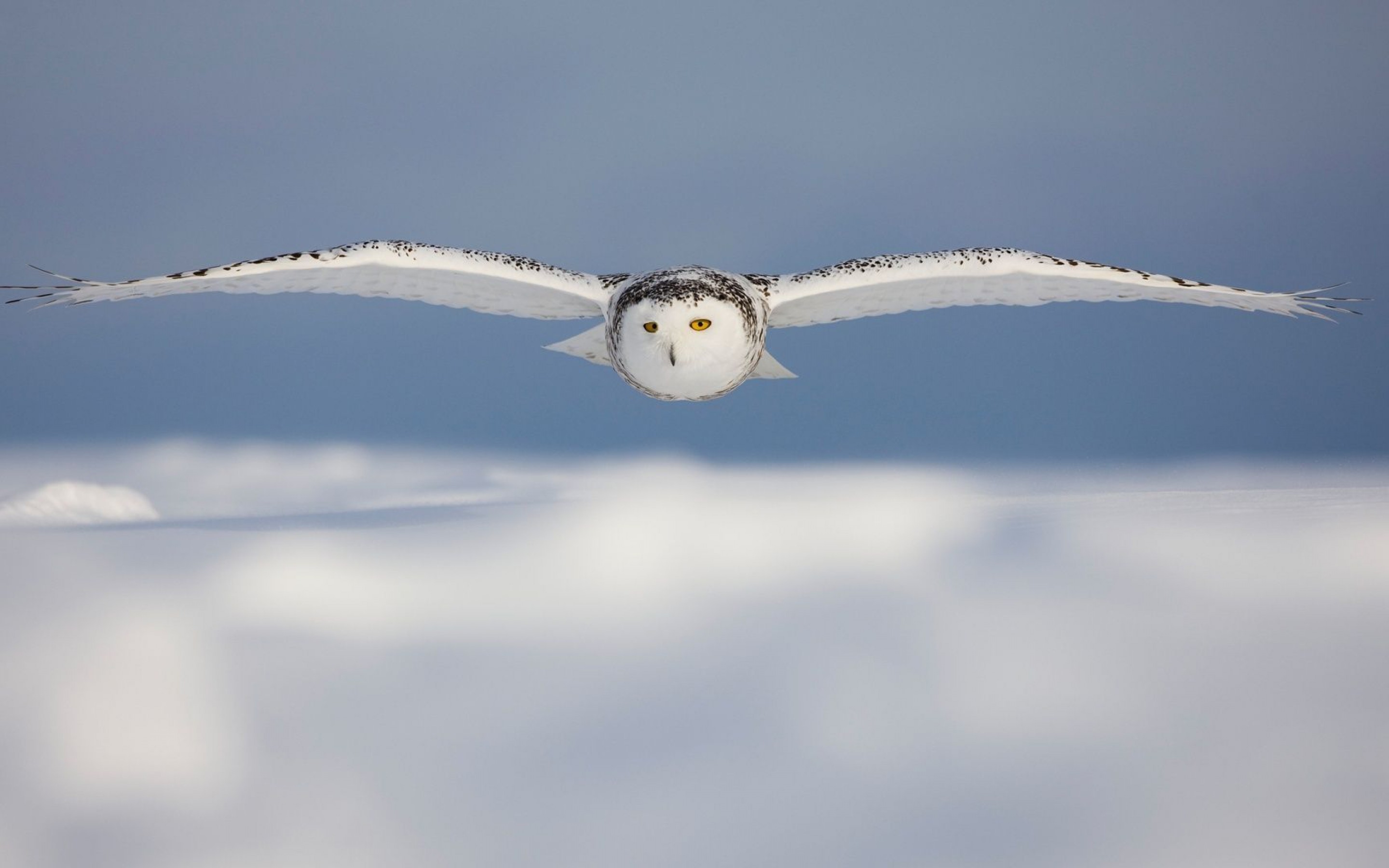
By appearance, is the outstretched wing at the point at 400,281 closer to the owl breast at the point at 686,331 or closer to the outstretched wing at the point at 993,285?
the owl breast at the point at 686,331

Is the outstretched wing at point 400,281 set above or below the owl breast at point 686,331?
above

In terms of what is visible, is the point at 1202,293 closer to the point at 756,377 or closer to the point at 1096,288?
the point at 1096,288

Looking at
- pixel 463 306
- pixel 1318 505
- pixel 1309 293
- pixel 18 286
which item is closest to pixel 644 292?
pixel 463 306

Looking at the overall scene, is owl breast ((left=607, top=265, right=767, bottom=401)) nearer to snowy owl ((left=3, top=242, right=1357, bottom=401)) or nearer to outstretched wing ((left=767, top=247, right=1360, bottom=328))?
snowy owl ((left=3, top=242, right=1357, bottom=401))

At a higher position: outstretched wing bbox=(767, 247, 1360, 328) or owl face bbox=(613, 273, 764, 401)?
outstretched wing bbox=(767, 247, 1360, 328)

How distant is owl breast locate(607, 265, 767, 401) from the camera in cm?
855

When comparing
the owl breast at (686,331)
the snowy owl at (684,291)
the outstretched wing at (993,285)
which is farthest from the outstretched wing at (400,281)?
the outstretched wing at (993,285)

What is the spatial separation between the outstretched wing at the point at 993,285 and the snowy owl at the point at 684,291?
0.05 feet

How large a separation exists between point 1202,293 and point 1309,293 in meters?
0.89

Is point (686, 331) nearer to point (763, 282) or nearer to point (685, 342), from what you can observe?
point (685, 342)

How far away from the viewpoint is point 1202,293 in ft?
31.3

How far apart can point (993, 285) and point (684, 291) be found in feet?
11.5

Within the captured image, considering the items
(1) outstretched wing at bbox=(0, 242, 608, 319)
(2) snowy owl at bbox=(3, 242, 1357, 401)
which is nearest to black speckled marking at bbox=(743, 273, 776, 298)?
(2) snowy owl at bbox=(3, 242, 1357, 401)

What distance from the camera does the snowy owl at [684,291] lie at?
343 inches
